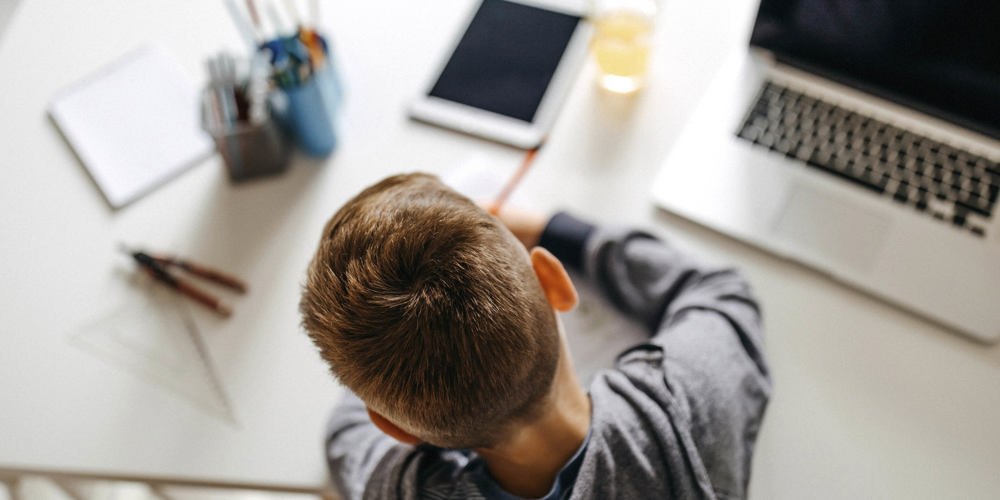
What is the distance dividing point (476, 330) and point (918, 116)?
0.71 m

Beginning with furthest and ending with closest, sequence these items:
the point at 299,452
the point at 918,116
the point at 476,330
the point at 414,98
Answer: the point at 414,98, the point at 918,116, the point at 299,452, the point at 476,330

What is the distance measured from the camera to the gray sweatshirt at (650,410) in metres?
0.63

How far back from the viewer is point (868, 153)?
87 cm

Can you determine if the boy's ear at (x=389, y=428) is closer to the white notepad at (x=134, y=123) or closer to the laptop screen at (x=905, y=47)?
the white notepad at (x=134, y=123)

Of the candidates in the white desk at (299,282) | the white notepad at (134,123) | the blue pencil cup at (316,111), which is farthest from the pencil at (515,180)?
the white notepad at (134,123)

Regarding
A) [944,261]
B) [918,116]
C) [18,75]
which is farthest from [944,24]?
[18,75]

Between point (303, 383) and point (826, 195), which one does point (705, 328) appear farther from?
point (303, 383)

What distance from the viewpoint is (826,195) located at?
0.86m

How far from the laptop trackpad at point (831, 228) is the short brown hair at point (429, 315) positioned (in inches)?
16.8

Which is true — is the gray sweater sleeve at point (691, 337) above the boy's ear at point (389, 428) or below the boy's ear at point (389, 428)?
below

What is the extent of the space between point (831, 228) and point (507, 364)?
1.68ft

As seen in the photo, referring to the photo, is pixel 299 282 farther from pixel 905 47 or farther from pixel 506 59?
pixel 905 47

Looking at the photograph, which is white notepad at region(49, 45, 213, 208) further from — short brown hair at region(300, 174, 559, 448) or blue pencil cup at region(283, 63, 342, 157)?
short brown hair at region(300, 174, 559, 448)

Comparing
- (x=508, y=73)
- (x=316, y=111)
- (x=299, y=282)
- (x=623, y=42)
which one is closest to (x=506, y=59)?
(x=508, y=73)
